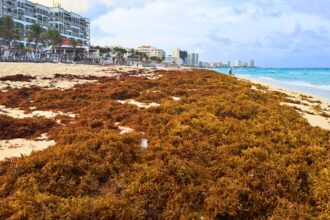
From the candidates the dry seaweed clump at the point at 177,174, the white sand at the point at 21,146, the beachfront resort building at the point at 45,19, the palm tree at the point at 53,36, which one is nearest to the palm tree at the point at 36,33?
the palm tree at the point at 53,36

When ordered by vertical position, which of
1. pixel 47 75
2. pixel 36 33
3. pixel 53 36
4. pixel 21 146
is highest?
pixel 36 33

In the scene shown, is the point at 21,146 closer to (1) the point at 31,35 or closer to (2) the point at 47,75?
(2) the point at 47,75

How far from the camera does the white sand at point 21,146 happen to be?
538cm

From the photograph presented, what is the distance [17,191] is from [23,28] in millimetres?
95730

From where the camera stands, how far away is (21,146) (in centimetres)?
582

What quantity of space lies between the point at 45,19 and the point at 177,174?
110 meters

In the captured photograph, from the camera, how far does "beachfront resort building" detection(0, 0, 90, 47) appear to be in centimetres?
8599

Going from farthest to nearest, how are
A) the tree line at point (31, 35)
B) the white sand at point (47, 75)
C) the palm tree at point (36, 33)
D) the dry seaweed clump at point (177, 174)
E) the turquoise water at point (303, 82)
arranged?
the palm tree at point (36, 33) < the tree line at point (31, 35) < the turquoise water at point (303, 82) < the white sand at point (47, 75) < the dry seaweed clump at point (177, 174)

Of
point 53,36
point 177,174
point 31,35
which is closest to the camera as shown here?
point 177,174

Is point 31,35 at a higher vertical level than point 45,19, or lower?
lower

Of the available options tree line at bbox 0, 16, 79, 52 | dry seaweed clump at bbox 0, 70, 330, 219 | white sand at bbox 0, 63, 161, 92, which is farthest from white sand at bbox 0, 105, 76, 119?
tree line at bbox 0, 16, 79, 52

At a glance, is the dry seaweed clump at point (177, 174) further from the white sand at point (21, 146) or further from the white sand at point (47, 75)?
the white sand at point (47, 75)

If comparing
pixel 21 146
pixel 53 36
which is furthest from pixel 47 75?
pixel 53 36

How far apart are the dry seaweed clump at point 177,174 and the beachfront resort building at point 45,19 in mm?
83980
